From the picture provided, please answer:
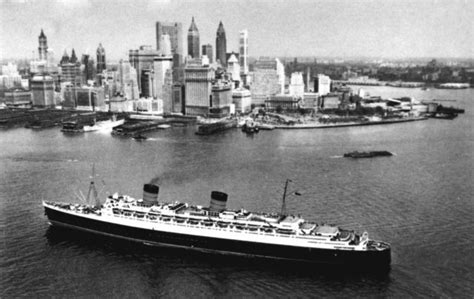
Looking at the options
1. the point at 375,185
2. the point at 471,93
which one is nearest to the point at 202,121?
the point at 375,185

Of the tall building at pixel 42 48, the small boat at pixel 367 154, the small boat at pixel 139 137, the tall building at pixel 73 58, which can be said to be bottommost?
the small boat at pixel 139 137

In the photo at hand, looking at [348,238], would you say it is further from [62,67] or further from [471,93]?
[62,67]

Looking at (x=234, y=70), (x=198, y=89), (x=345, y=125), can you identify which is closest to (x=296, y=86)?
(x=234, y=70)

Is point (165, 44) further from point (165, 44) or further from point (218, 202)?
point (218, 202)

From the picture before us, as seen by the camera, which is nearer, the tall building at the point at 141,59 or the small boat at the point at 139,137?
the small boat at the point at 139,137

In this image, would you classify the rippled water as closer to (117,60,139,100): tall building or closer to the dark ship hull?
the dark ship hull

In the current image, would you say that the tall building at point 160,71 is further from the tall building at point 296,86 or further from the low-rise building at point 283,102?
the tall building at point 296,86

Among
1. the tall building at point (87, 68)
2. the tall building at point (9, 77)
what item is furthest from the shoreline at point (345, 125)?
the tall building at point (9, 77)
